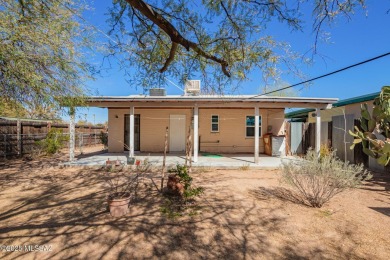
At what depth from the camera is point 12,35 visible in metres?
4.00

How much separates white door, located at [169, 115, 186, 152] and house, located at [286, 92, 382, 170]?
630 centimetres

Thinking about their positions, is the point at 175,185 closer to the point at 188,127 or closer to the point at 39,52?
the point at 39,52

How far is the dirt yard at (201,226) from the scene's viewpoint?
11.0 ft

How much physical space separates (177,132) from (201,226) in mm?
9274

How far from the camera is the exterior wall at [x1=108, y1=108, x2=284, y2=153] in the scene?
1308 cm

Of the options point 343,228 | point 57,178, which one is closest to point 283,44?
point 343,228

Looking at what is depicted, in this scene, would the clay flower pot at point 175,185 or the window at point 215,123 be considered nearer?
the clay flower pot at point 175,185

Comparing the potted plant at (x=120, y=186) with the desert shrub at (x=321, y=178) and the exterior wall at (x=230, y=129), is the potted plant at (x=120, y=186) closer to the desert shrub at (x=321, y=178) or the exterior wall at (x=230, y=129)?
the desert shrub at (x=321, y=178)

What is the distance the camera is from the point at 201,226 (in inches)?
165

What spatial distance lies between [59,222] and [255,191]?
451cm

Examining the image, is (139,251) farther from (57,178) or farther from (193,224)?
(57,178)

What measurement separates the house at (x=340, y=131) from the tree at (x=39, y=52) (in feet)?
26.4

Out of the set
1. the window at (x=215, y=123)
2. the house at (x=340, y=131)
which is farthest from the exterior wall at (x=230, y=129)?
the house at (x=340, y=131)

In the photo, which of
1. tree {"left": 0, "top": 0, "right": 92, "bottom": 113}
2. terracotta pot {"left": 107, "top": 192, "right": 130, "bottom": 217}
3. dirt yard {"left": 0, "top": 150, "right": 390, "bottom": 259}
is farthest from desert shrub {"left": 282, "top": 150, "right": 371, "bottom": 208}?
tree {"left": 0, "top": 0, "right": 92, "bottom": 113}
